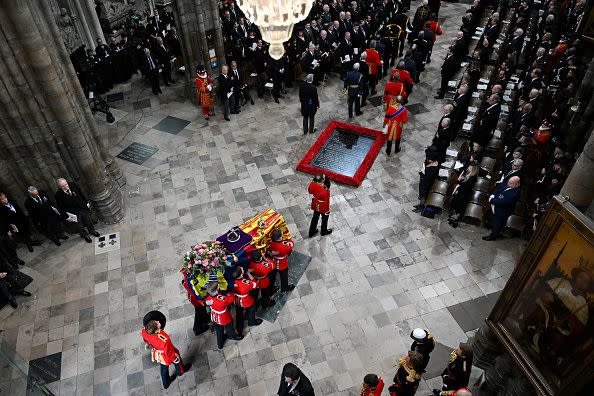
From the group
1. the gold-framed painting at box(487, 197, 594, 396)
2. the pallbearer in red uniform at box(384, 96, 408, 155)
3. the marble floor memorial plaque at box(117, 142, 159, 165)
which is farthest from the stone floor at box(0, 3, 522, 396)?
the gold-framed painting at box(487, 197, 594, 396)

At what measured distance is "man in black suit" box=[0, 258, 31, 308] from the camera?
757 cm

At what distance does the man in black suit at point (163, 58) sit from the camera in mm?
12969

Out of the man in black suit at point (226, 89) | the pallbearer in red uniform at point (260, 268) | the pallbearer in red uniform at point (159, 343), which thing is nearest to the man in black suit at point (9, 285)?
the pallbearer in red uniform at point (159, 343)

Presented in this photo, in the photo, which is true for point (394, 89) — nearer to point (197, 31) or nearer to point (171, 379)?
point (197, 31)

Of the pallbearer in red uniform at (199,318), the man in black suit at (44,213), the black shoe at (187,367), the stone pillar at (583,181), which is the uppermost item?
the stone pillar at (583,181)

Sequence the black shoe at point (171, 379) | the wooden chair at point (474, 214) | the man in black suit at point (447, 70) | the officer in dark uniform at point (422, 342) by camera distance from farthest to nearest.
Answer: the man in black suit at point (447, 70) → the wooden chair at point (474, 214) → the black shoe at point (171, 379) → the officer in dark uniform at point (422, 342)

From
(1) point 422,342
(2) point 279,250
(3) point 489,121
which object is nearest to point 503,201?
(3) point 489,121

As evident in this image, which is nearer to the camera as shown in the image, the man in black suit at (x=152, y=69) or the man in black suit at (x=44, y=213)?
the man in black suit at (x=44, y=213)

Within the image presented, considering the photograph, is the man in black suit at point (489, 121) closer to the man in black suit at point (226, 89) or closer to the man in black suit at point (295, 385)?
the man in black suit at point (226, 89)

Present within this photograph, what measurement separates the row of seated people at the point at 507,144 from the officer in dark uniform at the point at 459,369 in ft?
11.8

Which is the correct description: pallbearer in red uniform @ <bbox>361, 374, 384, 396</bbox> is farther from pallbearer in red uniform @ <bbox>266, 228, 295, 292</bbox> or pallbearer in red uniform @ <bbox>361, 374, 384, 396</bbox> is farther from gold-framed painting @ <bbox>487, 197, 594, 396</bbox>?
pallbearer in red uniform @ <bbox>266, 228, 295, 292</bbox>

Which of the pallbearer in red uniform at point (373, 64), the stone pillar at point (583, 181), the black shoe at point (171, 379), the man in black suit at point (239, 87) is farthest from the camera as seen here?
A: the pallbearer in red uniform at point (373, 64)

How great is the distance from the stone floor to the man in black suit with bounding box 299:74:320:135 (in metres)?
0.46

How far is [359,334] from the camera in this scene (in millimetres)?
7199
